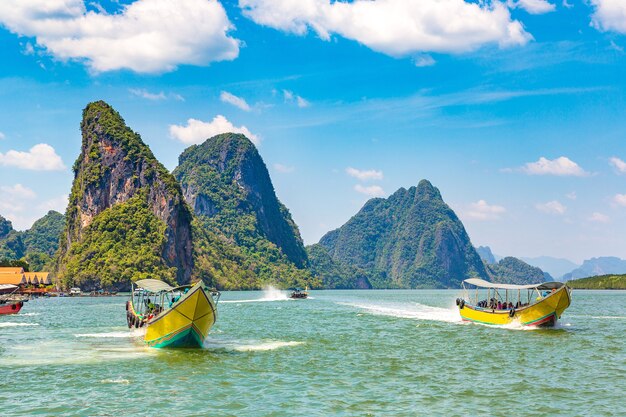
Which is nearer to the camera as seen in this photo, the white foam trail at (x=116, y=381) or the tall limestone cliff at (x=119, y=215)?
the white foam trail at (x=116, y=381)

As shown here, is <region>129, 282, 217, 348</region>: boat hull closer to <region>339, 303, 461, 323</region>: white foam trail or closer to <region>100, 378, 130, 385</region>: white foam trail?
<region>100, 378, 130, 385</region>: white foam trail

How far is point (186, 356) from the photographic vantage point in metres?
29.7

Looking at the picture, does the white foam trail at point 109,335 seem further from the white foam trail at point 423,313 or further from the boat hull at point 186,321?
the white foam trail at point 423,313

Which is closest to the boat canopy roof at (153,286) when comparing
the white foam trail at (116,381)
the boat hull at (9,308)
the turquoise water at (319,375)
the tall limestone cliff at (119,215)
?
the turquoise water at (319,375)

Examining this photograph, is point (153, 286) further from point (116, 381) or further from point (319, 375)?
point (319, 375)

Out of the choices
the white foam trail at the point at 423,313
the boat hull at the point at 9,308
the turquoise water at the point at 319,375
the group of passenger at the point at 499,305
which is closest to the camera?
the turquoise water at the point at 319,375

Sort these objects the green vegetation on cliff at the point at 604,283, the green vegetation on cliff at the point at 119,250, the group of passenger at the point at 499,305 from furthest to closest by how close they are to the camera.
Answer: the green vegetation on cliff at the point at 604,283 < the green vegetation on cliff at the point at 119,250 < the group of passenger at the point at 499,305

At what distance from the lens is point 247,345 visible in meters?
35.2

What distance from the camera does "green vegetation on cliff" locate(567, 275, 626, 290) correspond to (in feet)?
555

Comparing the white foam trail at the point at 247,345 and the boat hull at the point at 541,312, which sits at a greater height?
the boat hull at the point at 541,312

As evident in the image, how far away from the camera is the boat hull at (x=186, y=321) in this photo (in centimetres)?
3009

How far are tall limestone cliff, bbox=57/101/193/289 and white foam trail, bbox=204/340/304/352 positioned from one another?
11457 cm

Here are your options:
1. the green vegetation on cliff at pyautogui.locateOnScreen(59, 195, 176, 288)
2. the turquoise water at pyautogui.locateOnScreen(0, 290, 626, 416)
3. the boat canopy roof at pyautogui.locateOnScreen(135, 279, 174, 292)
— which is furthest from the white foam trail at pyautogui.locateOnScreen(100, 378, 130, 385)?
the green vegetation on cliff at pyautogui.locateOnScreen(59, 195, 176, 288)

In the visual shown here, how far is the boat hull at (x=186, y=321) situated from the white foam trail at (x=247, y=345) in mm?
2161
